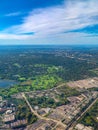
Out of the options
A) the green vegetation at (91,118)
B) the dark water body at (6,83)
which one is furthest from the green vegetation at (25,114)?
the dark water body at (6,83)

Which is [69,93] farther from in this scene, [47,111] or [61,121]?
[61,121]

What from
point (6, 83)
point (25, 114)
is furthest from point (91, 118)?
point (6, 83)

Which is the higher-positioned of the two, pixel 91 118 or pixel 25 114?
pixel 25 114

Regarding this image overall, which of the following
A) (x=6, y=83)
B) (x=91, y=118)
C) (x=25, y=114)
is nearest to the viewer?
(x=91, y=118)

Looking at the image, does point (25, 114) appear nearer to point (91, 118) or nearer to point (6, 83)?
point (91, 118)

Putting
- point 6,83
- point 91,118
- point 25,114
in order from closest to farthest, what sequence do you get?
point 91,118 → point 25,114 → point 6,83

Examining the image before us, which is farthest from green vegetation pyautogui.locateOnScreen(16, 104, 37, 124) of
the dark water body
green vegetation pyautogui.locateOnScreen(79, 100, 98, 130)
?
the dark water body

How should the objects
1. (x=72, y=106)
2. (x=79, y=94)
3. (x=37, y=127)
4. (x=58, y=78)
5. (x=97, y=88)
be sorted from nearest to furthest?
(x=37, y=127), (x=72, y=106), (x=79, y=94), (x=97, y=88), (x=58, y=78)

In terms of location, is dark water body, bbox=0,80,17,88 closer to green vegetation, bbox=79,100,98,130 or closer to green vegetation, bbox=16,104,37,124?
green vegetation, bbox=16,104,37,124

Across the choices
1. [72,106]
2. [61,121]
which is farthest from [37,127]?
[72,106]
